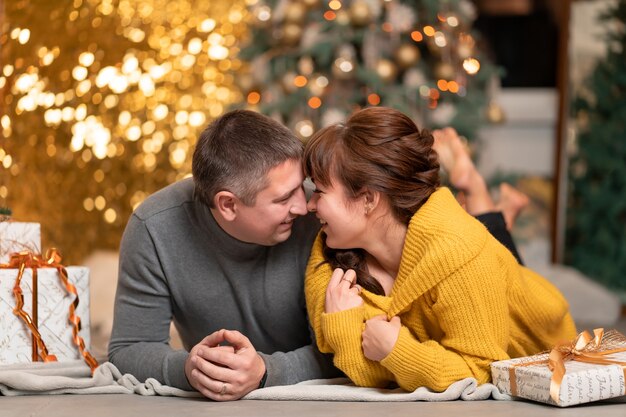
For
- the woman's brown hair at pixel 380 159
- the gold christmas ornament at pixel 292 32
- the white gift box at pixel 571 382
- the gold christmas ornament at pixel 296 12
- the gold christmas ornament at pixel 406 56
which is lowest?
the white gift box at pixel 571 382

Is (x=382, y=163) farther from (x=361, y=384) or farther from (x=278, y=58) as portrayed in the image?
(x=278, y=58)

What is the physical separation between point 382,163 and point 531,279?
0.57 meters

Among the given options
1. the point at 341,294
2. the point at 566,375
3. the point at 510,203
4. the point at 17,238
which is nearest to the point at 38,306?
the point at 17,238

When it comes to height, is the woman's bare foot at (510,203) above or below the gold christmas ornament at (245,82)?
below

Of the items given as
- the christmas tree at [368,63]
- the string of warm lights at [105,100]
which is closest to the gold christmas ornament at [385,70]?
the christmas tree at [368,63]

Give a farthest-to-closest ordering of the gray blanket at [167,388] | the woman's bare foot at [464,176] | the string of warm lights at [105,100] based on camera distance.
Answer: the string of warm lights at [105,100]
the woman's bare foot at [464,176]
the gray blanket at [167,388]

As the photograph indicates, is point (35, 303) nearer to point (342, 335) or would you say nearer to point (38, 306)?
point (38, 306)

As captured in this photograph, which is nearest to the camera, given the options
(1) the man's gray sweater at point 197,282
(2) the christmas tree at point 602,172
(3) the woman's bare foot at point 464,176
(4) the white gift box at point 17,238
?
(1) the man's gray sweater at point 197,282

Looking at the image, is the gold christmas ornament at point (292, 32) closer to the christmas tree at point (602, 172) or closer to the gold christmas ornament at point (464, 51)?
the gold christmas ornament at point (464, 51)

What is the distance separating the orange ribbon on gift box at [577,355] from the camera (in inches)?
70.7

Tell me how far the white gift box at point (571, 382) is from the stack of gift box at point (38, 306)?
1.05m

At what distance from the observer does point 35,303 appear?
2.23 meters

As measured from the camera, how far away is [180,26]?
4379 mm

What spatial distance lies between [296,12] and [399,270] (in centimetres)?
239
